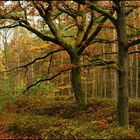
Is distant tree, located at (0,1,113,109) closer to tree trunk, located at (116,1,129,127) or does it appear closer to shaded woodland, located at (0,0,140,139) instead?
shaded woodland, located at (0,0,140,139)

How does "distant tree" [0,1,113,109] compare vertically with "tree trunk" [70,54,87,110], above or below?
above

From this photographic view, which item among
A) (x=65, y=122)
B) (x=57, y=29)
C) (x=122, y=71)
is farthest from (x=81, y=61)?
(x=122, y=71)

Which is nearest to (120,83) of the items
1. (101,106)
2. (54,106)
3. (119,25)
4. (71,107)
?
(119,25)

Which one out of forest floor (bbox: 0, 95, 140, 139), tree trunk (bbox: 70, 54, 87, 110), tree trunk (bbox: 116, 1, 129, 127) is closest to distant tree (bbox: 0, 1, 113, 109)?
tree trunk (bbox: 70, 54, 87, 110)

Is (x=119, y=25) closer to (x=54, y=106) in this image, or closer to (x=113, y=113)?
(x=113, y=113)

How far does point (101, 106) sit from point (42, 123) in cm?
483

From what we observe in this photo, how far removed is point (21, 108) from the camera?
75.1 feet

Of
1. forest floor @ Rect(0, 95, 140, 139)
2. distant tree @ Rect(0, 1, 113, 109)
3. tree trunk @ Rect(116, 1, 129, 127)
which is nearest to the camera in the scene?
forest floor @ Rect(0, 95, 140, 139)

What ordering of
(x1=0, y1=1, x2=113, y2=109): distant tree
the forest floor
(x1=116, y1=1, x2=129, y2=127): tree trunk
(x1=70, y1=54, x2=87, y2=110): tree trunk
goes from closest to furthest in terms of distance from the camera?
the forest floor → (x1=116, y1=1, x2=129, y2=127): tree trunk → (x1=0, y1=1, x2=113, y2=109): distant tree → (x1=70, y1=54, x2=87, y2=110): tree trunk

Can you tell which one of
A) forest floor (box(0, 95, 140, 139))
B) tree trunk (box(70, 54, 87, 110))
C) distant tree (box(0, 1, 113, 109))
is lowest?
forest floor (box(0, 95, 140, 139))

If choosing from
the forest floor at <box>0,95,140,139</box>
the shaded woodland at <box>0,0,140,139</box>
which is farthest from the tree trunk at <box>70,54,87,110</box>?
the forest floor at <box>0,95,140,139</box>

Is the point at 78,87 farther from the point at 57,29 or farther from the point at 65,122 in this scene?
the point at 65,122

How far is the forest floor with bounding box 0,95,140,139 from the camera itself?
12.2 meters

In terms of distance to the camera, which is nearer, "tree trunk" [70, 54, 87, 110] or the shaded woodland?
the shaded woodland
